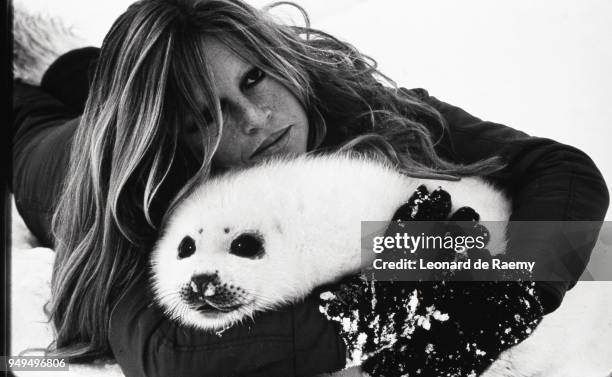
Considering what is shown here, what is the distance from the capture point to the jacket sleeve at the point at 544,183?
71cm

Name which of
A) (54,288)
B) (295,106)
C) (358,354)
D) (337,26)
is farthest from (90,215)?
(337,26)

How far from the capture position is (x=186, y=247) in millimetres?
648

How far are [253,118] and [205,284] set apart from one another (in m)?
0.30

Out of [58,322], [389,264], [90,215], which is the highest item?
[389,264]

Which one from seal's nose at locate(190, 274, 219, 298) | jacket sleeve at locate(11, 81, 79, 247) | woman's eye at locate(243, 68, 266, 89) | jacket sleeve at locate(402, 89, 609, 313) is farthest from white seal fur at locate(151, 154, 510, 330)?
jacket sleeve at locate(11, 81, 79, 247)

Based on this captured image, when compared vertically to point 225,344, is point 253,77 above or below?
above

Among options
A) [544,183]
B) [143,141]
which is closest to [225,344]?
[143,141]

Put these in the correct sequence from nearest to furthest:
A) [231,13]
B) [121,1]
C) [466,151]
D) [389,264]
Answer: [389,264] < [231,13] < [466,151] < [121,1]

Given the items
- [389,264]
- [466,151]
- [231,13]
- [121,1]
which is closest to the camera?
[389,264]

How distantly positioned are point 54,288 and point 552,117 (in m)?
0.89

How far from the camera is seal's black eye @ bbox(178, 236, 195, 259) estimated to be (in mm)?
642

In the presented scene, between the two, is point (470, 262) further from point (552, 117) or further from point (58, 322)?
point (58, 322)

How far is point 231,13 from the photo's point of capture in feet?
2.72

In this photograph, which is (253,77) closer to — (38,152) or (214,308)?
(214,308)
